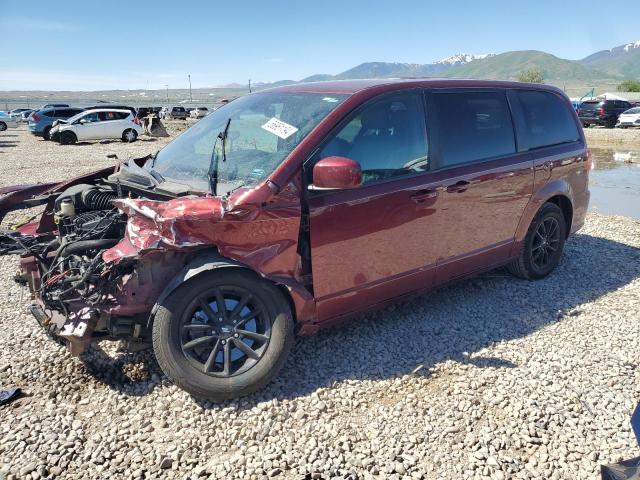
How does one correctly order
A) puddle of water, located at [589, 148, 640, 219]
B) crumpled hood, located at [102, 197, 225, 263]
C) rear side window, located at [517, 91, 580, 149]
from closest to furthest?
crumpled hood, located at [102, 197, 225, 263], rear side window, located at [517, 91, 580, 149], puddle of water, located at [589, 148, 640, 219]

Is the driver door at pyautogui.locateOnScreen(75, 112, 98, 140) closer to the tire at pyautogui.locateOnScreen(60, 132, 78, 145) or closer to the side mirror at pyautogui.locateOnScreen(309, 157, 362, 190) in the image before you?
the tire at pyautogui.locateOnScreen(60, 132, 78, 145)

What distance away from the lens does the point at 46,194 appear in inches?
160

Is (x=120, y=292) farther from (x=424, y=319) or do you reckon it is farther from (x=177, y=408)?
(x=424, y=319)

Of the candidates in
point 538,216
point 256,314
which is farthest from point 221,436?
point 538,216

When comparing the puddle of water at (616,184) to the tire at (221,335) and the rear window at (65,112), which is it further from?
the rear window at (65,112)

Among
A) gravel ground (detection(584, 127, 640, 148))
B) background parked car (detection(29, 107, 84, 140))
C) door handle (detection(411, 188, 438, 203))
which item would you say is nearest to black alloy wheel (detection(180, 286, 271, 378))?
door handle (detection(411, 188, 438, 203))

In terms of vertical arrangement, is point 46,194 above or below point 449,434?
above

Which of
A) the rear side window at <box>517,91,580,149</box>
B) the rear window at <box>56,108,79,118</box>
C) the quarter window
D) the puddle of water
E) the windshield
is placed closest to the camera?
the windshield

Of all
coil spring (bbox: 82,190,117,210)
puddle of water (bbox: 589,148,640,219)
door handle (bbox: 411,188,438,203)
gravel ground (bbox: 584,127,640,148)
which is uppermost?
door handle (bbox: 411,188,438,203)

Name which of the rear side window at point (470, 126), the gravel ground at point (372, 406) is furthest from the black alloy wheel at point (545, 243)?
the rear side window at point (470, 126)

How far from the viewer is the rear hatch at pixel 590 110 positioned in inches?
1141

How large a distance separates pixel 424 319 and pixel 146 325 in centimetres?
230

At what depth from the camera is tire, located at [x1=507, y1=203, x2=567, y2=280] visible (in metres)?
4.90

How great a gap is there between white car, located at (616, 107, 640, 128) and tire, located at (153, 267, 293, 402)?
30476 millimetres
